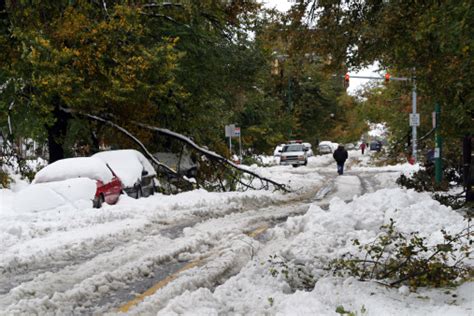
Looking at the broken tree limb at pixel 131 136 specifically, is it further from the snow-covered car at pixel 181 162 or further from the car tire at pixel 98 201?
the car tire at pixel 98 201

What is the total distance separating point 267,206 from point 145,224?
5.05 metres

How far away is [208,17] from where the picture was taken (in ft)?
63.7

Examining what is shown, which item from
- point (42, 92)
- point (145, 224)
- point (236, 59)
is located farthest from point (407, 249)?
point (236, 59)

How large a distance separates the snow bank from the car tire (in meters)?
0.53

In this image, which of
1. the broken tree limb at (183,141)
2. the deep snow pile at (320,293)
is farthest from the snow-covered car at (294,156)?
the deep snow pile at (320,293)

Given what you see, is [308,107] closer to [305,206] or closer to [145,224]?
[305,206]

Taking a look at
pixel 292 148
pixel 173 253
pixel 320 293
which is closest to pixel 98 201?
pixel 173 253

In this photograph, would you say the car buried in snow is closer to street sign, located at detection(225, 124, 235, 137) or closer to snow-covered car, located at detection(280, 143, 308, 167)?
street sign, located at detection(225, 124, 235, 137)

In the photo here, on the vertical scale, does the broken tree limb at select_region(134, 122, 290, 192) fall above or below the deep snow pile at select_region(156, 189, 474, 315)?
above

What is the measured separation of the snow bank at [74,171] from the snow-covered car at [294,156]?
1168 inches

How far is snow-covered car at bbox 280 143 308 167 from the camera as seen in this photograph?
4256cm

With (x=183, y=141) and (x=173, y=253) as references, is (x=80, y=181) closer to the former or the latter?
(x=173, y=253)

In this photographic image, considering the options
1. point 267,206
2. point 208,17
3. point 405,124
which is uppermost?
point 208,17

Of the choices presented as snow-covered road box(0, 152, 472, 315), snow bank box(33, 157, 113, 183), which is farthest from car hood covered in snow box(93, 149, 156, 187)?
snow-covered road box(0, 152, 472, 315)
